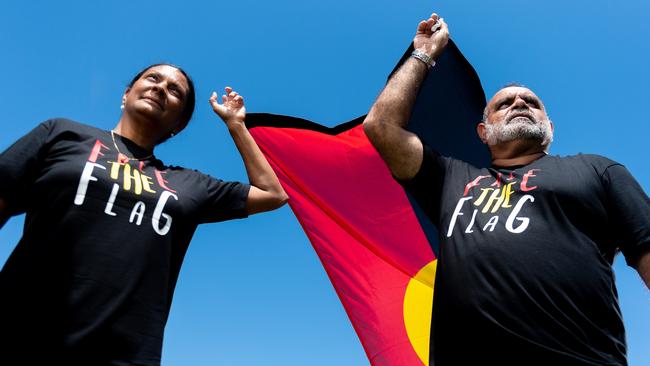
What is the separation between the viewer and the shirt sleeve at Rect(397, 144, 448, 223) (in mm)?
4004

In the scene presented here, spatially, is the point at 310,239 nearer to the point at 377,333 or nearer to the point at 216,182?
the point at 377,333

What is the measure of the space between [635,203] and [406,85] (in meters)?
1.65

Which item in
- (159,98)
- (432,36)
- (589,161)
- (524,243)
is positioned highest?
(432,36)

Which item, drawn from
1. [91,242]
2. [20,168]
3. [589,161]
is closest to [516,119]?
[589,161]

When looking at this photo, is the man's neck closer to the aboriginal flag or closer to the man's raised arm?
the man's raised arm

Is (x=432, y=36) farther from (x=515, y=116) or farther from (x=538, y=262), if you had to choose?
(x=538, y=262)

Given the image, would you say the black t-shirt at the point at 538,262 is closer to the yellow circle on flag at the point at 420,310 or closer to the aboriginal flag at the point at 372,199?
the yellow circle on flag at the point at 420,310

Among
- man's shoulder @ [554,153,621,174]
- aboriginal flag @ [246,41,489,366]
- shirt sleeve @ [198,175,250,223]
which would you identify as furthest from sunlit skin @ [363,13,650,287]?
aboriginal flag @ [246,41,489,366]

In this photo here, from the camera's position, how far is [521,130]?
4172 millimetres

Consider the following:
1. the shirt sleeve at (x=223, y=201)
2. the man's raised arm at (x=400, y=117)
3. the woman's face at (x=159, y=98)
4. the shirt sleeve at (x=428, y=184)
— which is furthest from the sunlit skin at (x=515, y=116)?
the woman's face at (x=159, y=98)

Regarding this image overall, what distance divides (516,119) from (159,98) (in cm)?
249

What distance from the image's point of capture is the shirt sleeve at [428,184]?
13.1 feet

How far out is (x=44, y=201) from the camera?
3180 mm

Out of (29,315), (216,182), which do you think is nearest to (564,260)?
(216,182)
